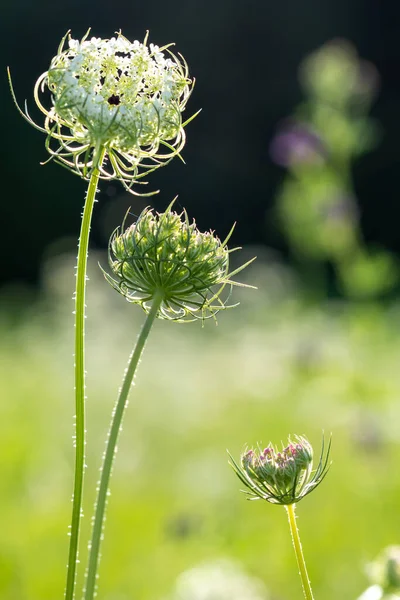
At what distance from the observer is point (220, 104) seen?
1384cm

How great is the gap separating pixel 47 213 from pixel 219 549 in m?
10.5

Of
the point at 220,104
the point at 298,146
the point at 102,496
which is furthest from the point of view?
the point at 220,104

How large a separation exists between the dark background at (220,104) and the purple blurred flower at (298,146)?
279 inches

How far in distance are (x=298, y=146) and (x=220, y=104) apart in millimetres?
8961

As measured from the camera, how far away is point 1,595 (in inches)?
113

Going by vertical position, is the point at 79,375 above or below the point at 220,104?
below

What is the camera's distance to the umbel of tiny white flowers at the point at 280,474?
111 centimetres

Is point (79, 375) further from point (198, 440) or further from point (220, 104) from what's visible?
point (220, 104)

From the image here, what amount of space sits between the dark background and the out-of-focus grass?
5.05 meters

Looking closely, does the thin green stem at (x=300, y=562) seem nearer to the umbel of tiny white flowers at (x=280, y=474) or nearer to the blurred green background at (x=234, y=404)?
the umbel of tiny white flowers at (x=280, y=474)

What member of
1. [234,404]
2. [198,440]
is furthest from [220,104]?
[198,440]

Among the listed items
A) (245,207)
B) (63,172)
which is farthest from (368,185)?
(63,172)

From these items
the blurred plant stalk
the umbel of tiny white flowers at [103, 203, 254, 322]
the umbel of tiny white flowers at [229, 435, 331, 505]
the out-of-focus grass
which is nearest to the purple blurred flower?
the blurred plant stalk

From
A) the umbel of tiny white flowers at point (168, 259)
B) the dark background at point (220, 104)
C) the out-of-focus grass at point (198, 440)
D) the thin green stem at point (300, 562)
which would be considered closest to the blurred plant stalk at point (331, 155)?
the out-of-focus grass at point (198, 440)
